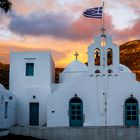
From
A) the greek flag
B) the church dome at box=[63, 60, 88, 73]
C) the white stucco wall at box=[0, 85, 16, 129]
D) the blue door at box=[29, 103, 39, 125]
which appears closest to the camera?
the white stucco wall at box=[0, 85, 16, 129]

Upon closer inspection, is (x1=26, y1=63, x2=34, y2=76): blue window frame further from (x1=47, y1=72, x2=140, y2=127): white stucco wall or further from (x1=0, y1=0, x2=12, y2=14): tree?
(x1=0, y1=0, x2=12, y2=14): tree

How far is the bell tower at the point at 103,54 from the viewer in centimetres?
2859

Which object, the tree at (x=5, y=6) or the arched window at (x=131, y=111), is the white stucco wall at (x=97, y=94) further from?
the tree at (x=5, y=6)

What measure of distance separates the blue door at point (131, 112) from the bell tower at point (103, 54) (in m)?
2.49

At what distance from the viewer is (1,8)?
1978cm

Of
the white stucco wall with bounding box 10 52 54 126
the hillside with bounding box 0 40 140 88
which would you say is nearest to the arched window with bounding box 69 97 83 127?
the white stucco wall with bounding box 10 52 54 126

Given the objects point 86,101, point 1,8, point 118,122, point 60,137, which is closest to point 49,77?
point 86,101

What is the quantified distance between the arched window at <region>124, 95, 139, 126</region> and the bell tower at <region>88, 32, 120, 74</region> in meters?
2.39

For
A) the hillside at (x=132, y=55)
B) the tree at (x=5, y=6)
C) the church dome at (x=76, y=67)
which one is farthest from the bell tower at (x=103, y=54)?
the hillside at (x=132, y=55)

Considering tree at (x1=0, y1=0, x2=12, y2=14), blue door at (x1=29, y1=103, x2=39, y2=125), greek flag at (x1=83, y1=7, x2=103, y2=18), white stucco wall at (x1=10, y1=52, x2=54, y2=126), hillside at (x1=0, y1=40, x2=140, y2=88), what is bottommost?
blue door at (x1=29, y1=103, x2=39, y2=125)

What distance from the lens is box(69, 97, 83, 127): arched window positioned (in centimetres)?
2830

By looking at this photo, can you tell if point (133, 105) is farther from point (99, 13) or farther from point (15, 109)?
point (15, 109)

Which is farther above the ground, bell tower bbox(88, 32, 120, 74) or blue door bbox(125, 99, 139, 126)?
bell tower bbox(88, 32, 120, 74)

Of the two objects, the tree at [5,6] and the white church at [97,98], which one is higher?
the tree at [5,6]
